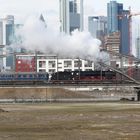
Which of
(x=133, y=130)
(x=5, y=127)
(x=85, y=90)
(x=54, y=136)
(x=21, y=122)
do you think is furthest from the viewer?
(x=85, y=90)

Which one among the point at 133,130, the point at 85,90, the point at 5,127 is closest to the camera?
the point at 133,130

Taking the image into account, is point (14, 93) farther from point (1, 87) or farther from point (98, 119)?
point (98, 119)

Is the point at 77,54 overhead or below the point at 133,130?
overhead

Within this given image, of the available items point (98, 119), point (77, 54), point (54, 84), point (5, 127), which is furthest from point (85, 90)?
point (5, 127)

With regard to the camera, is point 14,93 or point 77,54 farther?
point 14,93

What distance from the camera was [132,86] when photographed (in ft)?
586

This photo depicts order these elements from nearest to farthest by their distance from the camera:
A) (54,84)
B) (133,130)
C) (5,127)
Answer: (133,130), (5,127), (54,84)

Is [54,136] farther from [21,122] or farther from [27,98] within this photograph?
[27,98]

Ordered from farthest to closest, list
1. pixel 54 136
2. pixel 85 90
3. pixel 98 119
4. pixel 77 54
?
pixel 85 90 → pixel 77 54 → pixel 98 119 → pixel 54 136

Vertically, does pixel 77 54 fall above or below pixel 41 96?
above

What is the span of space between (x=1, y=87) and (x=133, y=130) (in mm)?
123019

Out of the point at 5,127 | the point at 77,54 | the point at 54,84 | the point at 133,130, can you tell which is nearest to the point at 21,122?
the point at 5,127

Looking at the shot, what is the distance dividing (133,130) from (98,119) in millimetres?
20165

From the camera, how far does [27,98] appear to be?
582 ft
